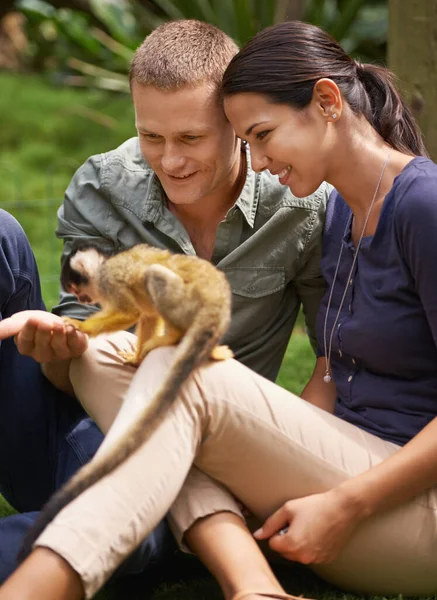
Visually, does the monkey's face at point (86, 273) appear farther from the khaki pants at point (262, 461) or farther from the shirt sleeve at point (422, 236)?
the shirt sleeve at point (422, 236)

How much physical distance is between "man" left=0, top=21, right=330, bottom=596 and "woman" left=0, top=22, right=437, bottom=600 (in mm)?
132

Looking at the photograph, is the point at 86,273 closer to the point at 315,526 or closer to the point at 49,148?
the point at 315,526

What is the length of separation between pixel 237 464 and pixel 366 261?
62cm

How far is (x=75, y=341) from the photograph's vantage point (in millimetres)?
2475

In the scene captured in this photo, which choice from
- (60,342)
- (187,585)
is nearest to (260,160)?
(60,342)

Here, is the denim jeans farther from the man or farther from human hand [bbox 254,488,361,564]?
human hand [bbox 254,488,361,564]

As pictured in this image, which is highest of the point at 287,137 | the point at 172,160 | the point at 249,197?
the point at 287,137

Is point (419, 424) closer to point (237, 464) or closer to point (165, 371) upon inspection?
point (237, 464)

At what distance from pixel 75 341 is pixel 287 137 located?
751 millimetres

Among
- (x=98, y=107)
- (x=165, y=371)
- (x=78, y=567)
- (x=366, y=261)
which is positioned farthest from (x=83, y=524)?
(x=98, y=107)

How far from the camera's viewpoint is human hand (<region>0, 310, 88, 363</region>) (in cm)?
244

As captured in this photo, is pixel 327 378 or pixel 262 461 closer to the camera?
pixel 262 461

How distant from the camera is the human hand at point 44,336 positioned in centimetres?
244

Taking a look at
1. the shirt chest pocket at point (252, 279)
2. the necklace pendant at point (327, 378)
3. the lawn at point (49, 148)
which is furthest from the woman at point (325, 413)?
the lawn at point (49, 148)
